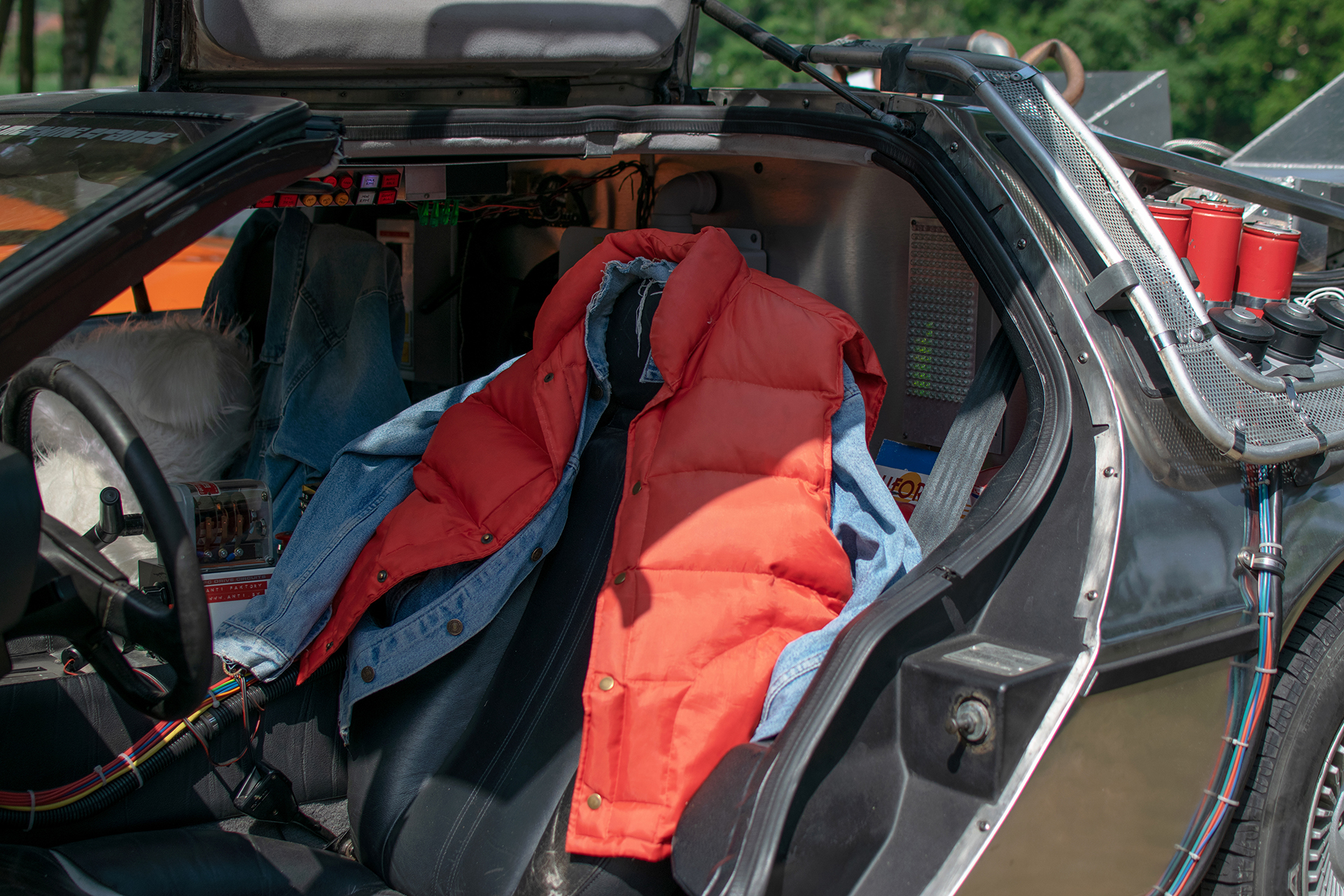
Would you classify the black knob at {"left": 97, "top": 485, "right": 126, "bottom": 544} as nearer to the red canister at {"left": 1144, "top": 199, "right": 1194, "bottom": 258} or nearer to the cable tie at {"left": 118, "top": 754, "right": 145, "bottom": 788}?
the cable tie at {"left": 118, "top": 754, "right": 145, "bottom": 788}

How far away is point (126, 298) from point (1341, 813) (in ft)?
14.1

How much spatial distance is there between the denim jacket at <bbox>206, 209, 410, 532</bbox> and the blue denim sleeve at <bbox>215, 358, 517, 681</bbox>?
0.32 meters

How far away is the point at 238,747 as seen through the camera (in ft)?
6.68

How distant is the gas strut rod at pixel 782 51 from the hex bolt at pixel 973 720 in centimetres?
110

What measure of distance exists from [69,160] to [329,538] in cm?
92

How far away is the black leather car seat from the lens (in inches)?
66.0

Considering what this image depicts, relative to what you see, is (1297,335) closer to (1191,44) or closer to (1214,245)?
(1214,245)

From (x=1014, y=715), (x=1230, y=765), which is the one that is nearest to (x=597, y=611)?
(x=1014, y=715)

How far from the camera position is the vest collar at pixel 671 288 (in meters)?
1.79

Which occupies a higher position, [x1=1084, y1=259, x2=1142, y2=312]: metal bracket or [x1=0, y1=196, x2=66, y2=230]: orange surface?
[x1=0, y1=196, x2=66, y2=230]: orange surface

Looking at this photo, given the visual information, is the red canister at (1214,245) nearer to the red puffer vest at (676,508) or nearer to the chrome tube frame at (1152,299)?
the chrome tube frame at (1152,299)

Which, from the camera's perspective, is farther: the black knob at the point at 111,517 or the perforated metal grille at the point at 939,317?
the perforated metal grille at the point at 939,317

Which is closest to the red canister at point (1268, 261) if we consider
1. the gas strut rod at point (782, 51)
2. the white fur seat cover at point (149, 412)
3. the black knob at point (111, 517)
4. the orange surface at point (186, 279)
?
the gas strut rod at point (782, 51)

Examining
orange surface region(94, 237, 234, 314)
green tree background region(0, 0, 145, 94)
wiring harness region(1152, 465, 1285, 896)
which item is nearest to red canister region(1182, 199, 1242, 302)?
wiring harness region(1152, 465, 1285, 896)
